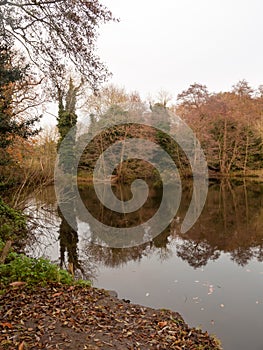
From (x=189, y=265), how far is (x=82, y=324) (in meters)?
4.48

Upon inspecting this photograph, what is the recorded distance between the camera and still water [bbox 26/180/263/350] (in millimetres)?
4934

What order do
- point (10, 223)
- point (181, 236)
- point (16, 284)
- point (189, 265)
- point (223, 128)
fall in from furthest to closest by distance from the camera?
point (223, 128)
point (181, 236)
point (10, 223)
point (189, 265)
point (16, 284)

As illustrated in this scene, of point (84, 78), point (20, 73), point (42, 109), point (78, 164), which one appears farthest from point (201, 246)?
point (78, 164)

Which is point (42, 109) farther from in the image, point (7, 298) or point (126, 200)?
point (7, 298)

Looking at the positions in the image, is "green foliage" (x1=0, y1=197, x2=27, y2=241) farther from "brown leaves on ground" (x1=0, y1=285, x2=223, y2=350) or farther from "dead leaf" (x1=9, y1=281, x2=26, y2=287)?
"brown leaves on ground" (x1=0, y1=285, x2=223, y2=350)

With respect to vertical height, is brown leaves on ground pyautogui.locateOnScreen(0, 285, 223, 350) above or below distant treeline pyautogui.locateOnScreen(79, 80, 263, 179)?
below

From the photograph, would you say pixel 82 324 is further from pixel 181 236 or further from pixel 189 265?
pixel 181 236

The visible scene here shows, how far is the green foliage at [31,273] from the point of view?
465 centimetres

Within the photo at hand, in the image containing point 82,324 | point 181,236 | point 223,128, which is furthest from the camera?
point 223,128

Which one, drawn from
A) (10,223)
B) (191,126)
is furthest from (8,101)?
(191,126)

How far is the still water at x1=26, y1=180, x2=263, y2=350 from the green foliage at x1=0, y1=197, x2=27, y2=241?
46 cm

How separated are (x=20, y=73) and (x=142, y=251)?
596cm

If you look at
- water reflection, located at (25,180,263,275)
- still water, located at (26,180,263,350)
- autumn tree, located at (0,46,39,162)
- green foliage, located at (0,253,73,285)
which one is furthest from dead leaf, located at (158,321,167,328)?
autumn tree, located at (0,46,39,162)

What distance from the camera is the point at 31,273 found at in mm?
4758
